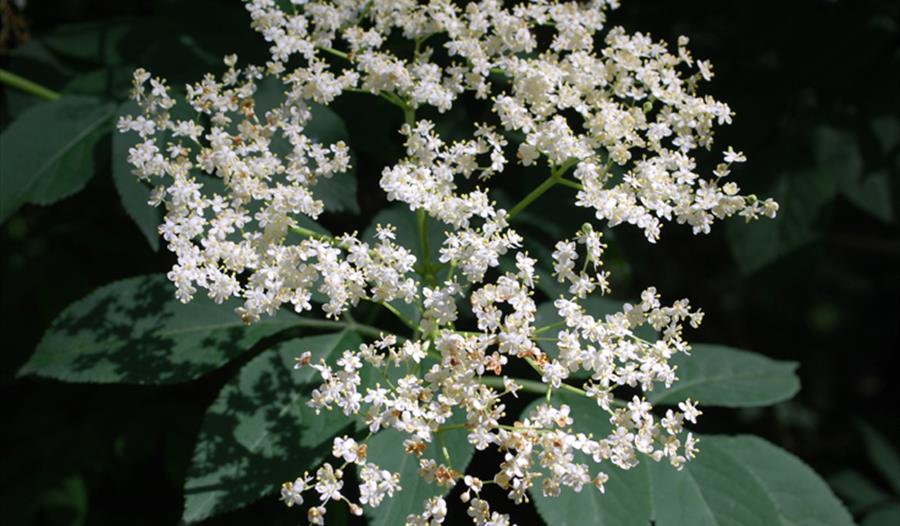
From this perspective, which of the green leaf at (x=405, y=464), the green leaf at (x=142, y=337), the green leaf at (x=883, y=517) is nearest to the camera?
the green leaf at (x=405, y=464)

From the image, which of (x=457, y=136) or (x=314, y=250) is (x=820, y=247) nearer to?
(x=457, y=136)

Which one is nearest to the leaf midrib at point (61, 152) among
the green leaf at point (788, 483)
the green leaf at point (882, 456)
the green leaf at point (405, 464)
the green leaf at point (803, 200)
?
the green leaf at point (405, 464)

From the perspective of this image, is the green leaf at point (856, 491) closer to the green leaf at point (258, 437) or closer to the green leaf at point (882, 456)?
→ the green leaf at point (882, 456)

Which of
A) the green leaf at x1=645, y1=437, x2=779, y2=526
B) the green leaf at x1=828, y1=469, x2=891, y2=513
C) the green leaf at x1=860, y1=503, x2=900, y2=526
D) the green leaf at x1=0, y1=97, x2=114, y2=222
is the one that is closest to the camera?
the green leaf at x1=645, y1=437, x2=779, y2=526

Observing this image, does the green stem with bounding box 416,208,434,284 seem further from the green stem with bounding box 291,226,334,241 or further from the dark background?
the dark background

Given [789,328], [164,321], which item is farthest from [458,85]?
[789,328]

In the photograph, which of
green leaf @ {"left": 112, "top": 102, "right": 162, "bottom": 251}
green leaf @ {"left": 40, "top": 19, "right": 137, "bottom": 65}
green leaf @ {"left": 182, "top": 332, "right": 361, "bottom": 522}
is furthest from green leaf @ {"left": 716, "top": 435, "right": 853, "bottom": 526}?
green leaf @ {"left": 40, "top": 19, "right": 137, "bottom": 65}

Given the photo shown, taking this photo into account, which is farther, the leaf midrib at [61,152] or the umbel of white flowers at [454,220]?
the leaf midrib at [61,152]

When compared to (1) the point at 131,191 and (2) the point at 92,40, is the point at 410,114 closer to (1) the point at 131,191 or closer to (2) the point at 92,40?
(1) the point at 131,191
